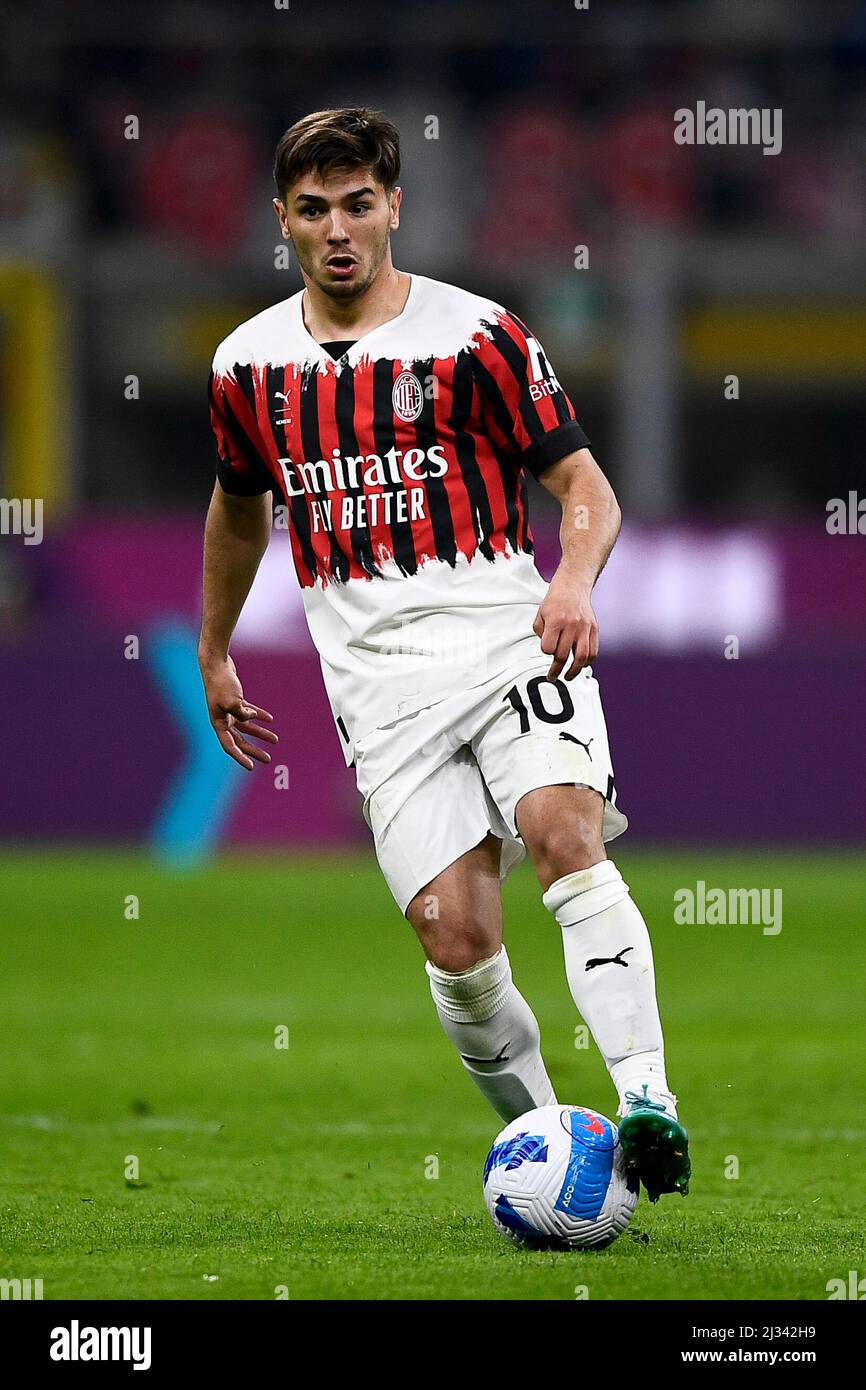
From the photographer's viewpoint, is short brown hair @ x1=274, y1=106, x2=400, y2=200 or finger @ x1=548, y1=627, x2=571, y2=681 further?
short brown hair @ x1=274, y1=106, x2=400, y2=200

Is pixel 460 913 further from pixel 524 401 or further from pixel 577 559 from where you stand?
pixel 524 401

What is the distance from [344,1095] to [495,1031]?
2.26 meters

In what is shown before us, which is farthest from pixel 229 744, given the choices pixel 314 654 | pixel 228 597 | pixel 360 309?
pixel 314 654

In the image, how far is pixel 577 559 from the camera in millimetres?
4281

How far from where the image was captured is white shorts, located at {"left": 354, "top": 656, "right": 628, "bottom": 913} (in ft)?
14.2

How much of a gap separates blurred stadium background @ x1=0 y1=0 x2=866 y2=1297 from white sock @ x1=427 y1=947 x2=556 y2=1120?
0.33 meters

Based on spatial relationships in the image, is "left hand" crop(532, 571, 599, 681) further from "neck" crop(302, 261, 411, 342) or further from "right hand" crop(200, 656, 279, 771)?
"right hand" crop(200, 656, 279, 771)

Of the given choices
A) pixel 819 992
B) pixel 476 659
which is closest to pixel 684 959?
pixel 819 992

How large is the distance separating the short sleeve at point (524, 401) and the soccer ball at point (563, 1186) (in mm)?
1341

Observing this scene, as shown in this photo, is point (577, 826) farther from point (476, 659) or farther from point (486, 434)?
point (486, 434)

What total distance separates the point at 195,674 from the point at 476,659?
31.1 feet

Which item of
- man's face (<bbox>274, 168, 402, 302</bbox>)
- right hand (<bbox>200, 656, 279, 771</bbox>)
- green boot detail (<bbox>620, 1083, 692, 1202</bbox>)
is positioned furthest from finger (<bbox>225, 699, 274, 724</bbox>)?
green boot detail (<bbox>620, 1083, 692, 1202</bbox>)

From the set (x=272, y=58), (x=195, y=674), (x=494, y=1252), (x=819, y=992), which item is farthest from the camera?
(x=272, y=58)

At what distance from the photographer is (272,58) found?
66.0 feet
